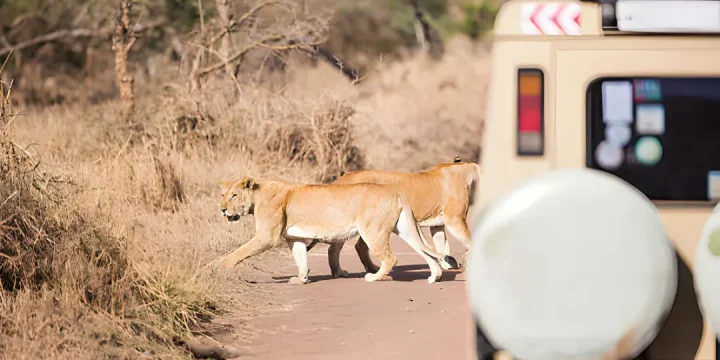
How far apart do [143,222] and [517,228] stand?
25.1 ft

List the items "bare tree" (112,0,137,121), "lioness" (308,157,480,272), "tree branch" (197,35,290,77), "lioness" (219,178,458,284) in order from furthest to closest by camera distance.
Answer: "bare tree" (112,0,137,121) → "tree branch" (197,35,290,77) → "lioness" (308,157,480,272) → "lioness" (219,178,458,284)

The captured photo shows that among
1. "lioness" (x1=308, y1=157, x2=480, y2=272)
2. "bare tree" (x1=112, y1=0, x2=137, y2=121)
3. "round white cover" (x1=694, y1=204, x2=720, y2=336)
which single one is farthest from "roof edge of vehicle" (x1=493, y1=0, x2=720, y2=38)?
"bare tree" (x1=112, y1=0, x2=137, y2=121)

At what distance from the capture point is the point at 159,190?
14422 mm

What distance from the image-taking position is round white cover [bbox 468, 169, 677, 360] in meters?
4.62

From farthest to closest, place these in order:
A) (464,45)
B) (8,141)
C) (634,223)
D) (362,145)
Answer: (464,45) → (362,145) → (8,141) → (634,223)

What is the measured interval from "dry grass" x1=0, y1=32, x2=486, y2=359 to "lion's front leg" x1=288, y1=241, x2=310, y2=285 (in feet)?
1.26

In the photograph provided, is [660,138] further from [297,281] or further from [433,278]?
[297,281]

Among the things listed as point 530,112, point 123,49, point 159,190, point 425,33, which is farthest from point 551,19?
point 425,33

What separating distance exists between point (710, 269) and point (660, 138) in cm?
87

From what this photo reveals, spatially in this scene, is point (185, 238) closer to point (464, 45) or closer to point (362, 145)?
point (362, 145)

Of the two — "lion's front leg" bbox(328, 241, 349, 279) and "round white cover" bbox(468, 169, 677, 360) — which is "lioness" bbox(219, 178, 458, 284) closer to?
"lion's front leg" bbox(328, 241, 349, 279)

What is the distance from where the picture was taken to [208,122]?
17.5 metres

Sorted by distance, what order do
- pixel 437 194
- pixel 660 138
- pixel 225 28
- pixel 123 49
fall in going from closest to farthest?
1. pixel 660 138
2. pixel 437 194
3. pixel 225 28
4. pixel 123 49

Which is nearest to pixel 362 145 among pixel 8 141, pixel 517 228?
pixel 8 141
